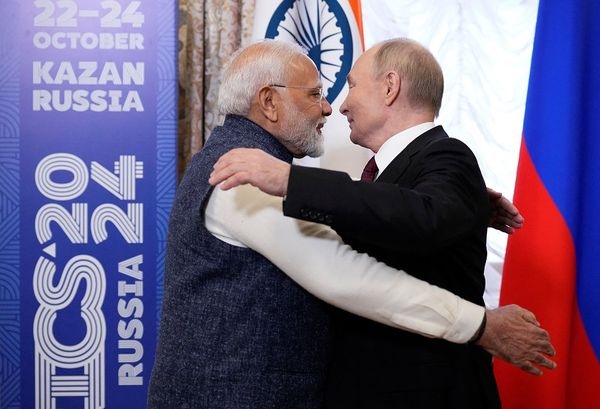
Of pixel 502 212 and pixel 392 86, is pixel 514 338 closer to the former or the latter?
pixel 502 212

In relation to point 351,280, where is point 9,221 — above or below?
below

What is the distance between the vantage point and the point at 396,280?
145 cm

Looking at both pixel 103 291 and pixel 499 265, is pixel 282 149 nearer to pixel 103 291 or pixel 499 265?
pixel 103 291

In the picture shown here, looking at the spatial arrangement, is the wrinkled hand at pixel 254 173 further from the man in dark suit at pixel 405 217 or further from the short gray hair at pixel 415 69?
the short gray hair at pixel 415 69

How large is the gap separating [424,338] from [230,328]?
420 millimetres

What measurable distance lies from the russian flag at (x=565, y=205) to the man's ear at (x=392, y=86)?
49.2 inches

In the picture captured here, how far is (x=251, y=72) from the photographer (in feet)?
5.57

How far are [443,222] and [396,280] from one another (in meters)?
0.19

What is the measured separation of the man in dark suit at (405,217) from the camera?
1285 mm

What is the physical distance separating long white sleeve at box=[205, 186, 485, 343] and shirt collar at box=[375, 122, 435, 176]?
305 mm

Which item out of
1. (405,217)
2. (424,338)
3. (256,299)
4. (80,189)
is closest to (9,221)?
(80,189)

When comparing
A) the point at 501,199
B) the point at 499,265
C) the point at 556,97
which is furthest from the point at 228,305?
the point at 499,265

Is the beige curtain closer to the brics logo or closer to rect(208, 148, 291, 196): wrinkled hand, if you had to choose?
the brics logo

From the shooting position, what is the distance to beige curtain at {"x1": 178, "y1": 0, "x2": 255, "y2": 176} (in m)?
3.18
